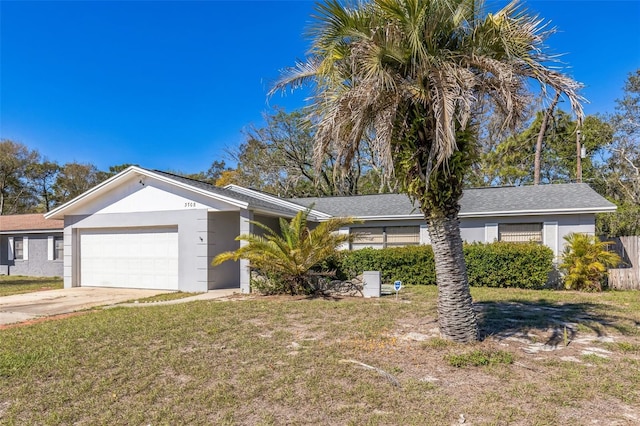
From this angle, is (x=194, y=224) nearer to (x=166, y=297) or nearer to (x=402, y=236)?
(x=166, y=297)

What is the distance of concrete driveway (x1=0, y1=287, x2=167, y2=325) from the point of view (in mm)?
9492

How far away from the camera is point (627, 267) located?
44.4ft

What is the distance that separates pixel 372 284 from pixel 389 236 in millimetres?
4999

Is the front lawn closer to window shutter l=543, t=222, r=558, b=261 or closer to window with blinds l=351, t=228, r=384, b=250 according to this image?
window shutter l=543, t=222, r=558, b=261

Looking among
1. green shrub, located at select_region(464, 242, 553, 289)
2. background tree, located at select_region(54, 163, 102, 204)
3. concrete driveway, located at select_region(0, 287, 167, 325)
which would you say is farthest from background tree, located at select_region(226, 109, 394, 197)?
background tree, located at select_region(54, 163, 102, 204)

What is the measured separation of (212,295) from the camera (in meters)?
11.9

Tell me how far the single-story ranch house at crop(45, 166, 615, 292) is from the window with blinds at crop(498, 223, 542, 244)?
33 mm

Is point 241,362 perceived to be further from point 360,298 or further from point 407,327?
point 360,298

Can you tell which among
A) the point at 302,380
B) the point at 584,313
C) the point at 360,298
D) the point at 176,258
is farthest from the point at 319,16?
the point at 176,258

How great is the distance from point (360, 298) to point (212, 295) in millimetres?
4511

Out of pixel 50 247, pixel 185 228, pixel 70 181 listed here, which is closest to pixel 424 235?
pixel 185 228

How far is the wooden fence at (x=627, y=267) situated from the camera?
1250 cm

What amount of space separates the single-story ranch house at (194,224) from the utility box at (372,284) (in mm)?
3272

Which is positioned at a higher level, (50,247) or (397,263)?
(50,247)
